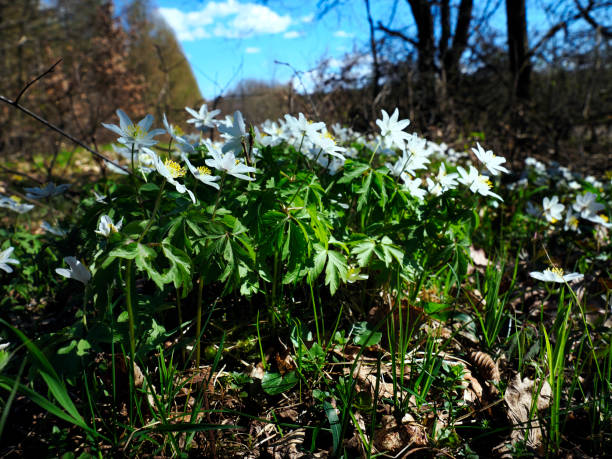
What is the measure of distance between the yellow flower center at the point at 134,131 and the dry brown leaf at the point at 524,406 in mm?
1879

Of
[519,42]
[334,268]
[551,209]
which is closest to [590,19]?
[519,42]

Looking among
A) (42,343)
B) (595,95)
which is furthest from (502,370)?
(595,95)

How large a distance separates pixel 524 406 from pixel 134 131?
2027mm

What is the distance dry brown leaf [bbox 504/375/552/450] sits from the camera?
1.45m

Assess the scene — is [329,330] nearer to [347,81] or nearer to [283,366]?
[283,366]

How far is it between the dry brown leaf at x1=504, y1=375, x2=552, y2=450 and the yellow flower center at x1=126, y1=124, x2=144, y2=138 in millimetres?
1879

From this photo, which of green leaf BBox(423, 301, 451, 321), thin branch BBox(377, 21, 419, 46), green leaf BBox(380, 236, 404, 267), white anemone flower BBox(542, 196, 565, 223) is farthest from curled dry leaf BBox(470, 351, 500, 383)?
thin branch BBox(377, 21, 419, 46)

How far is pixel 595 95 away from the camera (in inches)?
331

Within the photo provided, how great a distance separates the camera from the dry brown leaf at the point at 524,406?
1.45 metres

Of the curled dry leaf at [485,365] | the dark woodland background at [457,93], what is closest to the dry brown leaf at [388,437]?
the curled dry leaf at [485,365]

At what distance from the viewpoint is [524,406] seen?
5.18ft

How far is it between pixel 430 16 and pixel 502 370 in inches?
379

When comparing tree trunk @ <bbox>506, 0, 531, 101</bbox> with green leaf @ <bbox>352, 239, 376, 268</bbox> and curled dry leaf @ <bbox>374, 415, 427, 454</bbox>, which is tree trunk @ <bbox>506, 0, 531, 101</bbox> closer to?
green leaf @ <bbox>352, 239, 376, 268</bbox>

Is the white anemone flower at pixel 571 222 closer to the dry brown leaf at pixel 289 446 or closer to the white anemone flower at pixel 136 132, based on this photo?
the dry brown leaf at pixel 289 446
